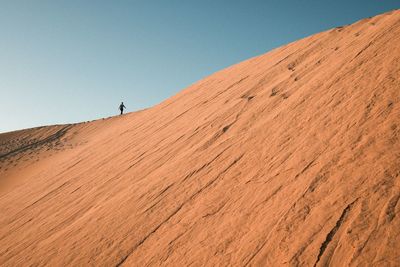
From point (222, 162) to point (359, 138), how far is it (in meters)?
1.87

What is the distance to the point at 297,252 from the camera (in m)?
2.46

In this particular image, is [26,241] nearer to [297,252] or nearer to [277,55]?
[297,252]

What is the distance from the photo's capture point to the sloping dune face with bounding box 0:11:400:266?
2596 mm

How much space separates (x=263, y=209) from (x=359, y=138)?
1396mm

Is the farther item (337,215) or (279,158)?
(279,158)

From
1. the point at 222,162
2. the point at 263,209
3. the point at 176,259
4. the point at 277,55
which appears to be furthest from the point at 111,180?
the point at 277,55

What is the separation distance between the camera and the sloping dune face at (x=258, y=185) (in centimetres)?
260

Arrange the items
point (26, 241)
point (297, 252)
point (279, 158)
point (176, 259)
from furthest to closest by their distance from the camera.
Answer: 1. point (26, 241)
2. point (279, 158)
3. point (176, 259)
4. point (297, 252)

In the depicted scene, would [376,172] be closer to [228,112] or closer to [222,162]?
[222,162]

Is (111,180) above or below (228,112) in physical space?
below

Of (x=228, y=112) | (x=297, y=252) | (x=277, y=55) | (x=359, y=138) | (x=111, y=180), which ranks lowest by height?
(x=297, y=252)

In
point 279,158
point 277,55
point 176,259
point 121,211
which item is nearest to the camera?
point 176,259

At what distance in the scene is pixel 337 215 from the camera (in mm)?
2594

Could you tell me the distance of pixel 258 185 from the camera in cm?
355
